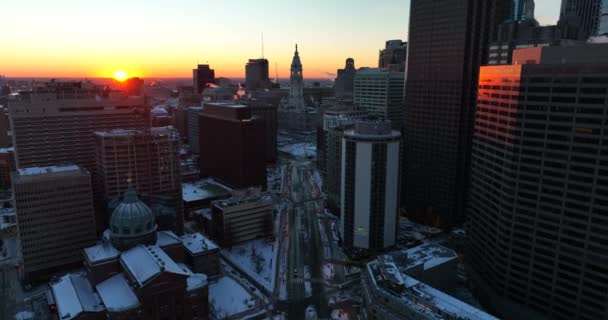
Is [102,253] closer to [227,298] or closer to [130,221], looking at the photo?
[130,221]

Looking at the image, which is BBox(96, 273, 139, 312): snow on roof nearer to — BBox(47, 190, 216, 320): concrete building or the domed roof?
BBox(47, 190, 216, 320): concrete building

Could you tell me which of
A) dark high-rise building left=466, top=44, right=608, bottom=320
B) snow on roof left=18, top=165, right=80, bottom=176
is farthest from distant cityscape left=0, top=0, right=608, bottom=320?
snow on roof left=18, top=165, right=80, bottom=176

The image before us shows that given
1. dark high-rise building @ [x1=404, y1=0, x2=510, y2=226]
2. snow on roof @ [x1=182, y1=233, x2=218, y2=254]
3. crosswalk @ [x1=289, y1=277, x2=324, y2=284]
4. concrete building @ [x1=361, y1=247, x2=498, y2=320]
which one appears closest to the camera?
concrete building @ [x1=361, y1=247, x2=498, y2=320]

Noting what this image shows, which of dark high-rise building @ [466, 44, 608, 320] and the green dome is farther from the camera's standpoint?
the green dome

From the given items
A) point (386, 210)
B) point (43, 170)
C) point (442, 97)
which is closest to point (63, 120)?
point (43, 170)

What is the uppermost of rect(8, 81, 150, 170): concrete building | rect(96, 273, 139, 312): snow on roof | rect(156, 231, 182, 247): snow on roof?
rect(8, 81, 150, 170): concrete building

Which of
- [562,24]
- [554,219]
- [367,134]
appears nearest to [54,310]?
[367,134]

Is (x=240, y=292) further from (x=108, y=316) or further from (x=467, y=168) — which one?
(x=467, y=168)
